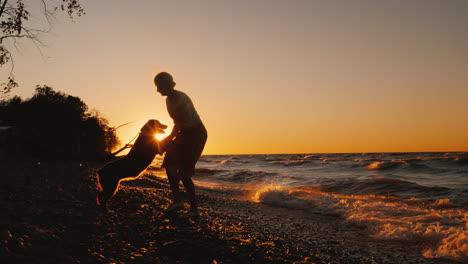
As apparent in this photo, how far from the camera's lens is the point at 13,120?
2202 centimetres

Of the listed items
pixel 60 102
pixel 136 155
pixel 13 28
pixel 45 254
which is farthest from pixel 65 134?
pixel 45 254

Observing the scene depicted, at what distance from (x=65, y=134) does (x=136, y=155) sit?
69.4 ft

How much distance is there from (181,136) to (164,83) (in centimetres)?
88

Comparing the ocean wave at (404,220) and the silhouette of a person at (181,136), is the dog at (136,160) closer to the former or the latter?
the silhouette of a person at (181,136)

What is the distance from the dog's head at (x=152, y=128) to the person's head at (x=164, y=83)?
1.70ft

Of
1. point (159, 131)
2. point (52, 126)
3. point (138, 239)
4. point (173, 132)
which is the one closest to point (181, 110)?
point (173, 132)

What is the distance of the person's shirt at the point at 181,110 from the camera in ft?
16.4

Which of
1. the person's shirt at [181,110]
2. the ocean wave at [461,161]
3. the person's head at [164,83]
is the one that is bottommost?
the ocean wave at [461,161]

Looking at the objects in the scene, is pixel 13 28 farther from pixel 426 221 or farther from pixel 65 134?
pixel 426 221

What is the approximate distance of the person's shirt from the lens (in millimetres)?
5012

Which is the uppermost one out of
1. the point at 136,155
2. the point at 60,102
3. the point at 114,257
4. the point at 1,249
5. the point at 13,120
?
the point at 60,102

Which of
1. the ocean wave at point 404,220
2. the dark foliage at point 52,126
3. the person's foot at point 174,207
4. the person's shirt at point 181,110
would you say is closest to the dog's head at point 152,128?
the person's shirt at point 181,110

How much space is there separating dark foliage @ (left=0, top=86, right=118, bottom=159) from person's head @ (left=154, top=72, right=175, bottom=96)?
16.0 metres

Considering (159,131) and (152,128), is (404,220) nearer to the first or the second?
(159,131)
